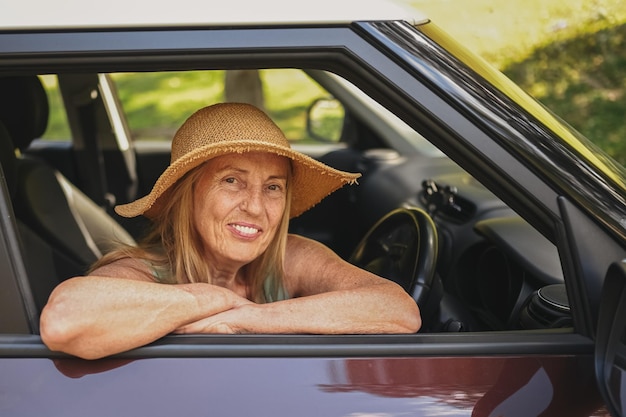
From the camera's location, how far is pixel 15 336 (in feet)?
5.34

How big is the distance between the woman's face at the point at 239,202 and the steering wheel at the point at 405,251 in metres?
0.42

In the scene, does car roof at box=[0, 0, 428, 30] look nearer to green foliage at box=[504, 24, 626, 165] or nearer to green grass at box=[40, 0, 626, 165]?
green grass at box=[40, 0, 626, 165]

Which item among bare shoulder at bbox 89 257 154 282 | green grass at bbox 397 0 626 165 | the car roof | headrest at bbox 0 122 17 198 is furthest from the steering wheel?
green grass at bbox 397 0 626 165

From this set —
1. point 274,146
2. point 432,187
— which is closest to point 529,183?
point 274,146

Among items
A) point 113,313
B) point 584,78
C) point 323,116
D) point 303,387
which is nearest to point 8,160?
point 113,313

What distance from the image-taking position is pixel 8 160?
2.56 m

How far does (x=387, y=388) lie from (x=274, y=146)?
0.59 m

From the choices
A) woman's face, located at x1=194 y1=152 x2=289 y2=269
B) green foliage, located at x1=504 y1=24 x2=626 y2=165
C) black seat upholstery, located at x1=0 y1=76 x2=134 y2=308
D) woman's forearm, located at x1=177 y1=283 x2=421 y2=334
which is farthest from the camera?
green foliage, located at x1=504 y1=24 x2=626 y2=165

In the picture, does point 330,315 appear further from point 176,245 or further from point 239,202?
point 176,245

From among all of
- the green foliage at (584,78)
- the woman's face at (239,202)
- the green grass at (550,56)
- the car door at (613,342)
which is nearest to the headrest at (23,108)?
the woman's face at (239,202)

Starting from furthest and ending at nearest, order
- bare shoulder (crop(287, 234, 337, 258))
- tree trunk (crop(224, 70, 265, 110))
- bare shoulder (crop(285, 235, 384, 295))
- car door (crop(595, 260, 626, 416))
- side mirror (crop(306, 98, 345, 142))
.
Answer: tree trunk (crop(224, 70, 265, 110)) < side mirror (crop(306, 98, 345, 142)) < bare shoulder (crop(287, 234, 337, 258)) < bare shoulder (crop(285, 235, 384, 295)) < car door (crop(595, 260, 626, 416))

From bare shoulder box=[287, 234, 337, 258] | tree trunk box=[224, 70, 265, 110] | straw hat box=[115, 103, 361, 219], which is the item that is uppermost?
tree trunk box=[224, 70, 265, 110]

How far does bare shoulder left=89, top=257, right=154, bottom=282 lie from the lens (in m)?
1.92

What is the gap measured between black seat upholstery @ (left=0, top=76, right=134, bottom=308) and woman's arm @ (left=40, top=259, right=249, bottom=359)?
1.00 metres
